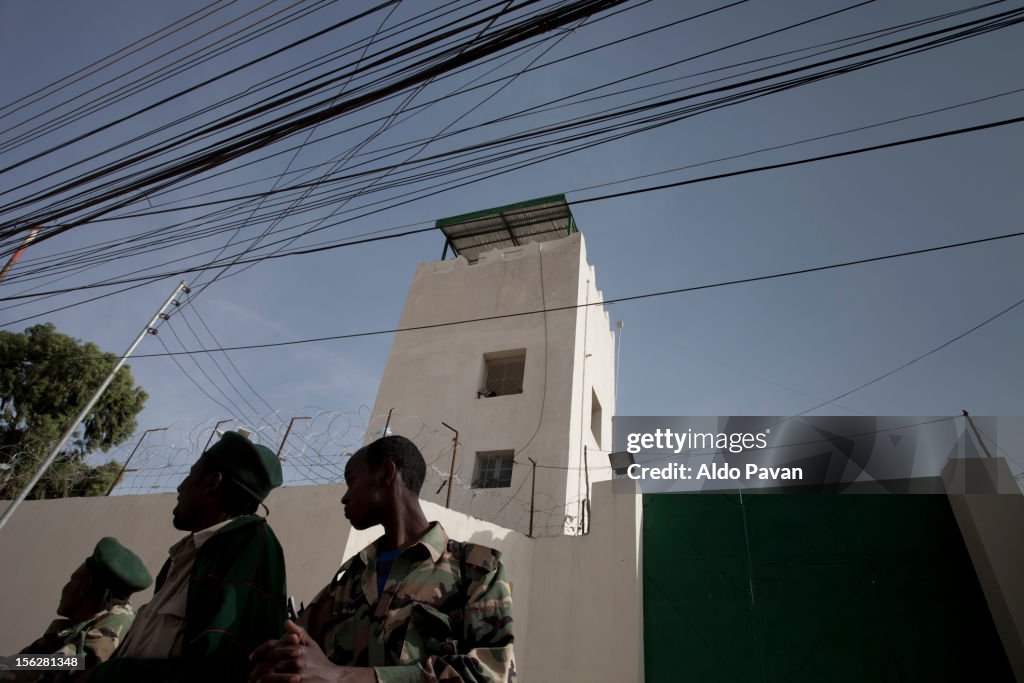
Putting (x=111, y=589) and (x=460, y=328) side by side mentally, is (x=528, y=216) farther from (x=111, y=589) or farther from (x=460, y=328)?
(x=111, y=589)

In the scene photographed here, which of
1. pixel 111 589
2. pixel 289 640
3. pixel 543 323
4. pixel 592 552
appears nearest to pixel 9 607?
pixel 111 589

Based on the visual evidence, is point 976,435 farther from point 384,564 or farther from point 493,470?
point 493,470

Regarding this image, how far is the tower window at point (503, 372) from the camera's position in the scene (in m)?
11.7

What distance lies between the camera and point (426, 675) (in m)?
Answer: 1.41

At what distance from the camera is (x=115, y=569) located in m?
3.03

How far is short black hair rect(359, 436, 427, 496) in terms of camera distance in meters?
2.00

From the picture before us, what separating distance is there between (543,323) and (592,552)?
6.39m

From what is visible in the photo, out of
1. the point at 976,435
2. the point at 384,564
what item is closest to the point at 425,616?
the point at 384,564

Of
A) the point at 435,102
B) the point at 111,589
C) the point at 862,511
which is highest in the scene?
the point at 435,102

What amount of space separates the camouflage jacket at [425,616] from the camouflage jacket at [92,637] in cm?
173

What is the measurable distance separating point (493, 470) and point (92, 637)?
7722 mm

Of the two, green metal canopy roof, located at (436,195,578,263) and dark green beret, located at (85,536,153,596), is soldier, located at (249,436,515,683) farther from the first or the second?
green metal canopy roof, located at (436,195,578,263)

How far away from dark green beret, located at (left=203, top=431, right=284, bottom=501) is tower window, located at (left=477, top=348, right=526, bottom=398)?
9400mm

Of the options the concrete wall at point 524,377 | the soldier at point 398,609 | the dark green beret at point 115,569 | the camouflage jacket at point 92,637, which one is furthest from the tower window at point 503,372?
the soldier at point 398,609
